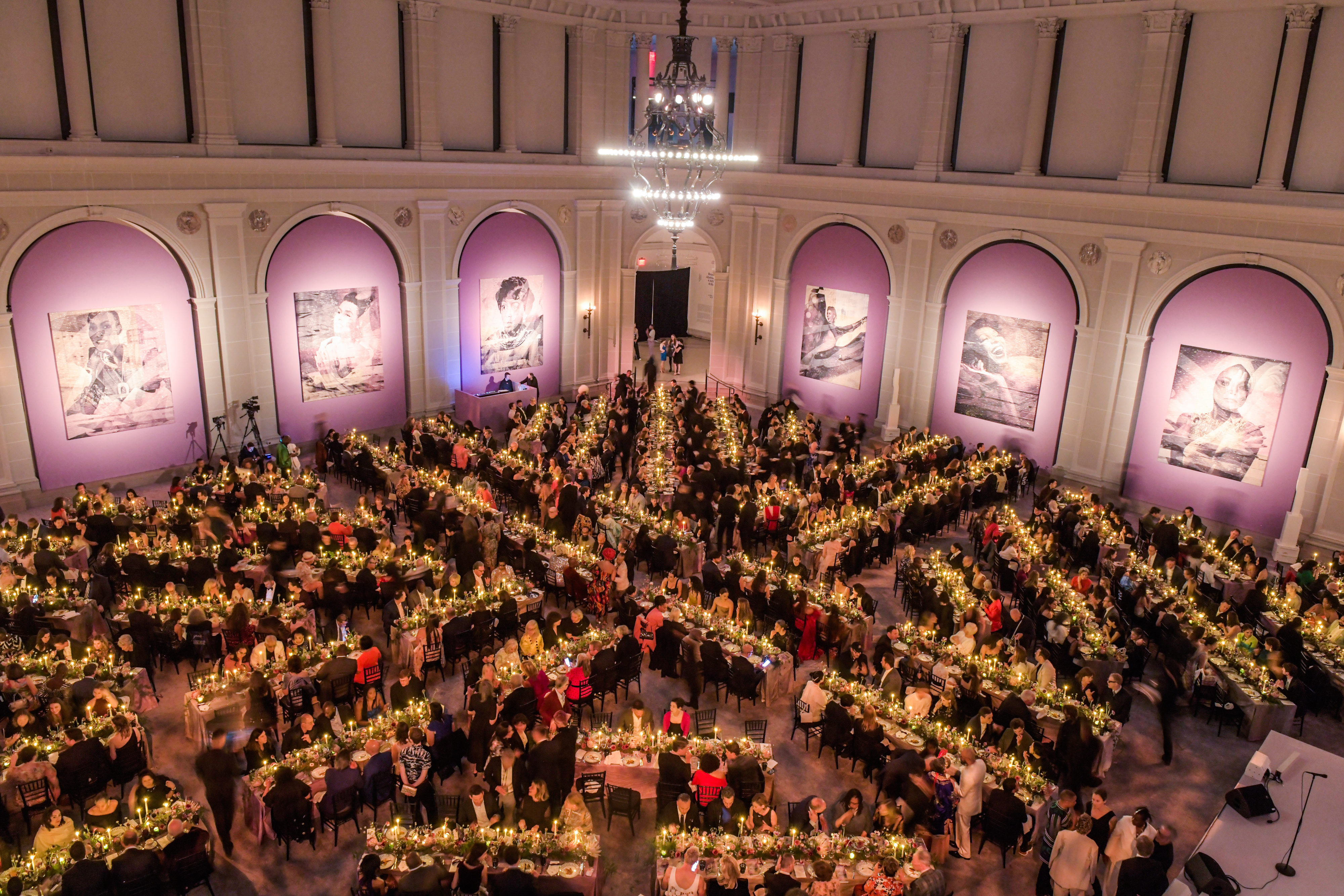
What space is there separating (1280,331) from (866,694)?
11200 mm

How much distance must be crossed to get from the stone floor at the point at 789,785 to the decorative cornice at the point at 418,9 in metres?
13.0

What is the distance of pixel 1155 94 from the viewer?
676 inches

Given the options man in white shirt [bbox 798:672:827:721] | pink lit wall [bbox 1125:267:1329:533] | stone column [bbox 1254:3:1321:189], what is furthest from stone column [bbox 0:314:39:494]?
stone column [bbox 1254:3:1321:189]

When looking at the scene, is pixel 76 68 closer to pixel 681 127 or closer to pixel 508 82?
pixel 508 82

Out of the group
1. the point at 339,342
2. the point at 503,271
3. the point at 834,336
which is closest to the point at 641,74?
the point at 503,271

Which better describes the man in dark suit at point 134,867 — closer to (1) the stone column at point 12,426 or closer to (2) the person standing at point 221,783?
(2) the person standing at point 221,783

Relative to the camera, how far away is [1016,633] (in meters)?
13.2

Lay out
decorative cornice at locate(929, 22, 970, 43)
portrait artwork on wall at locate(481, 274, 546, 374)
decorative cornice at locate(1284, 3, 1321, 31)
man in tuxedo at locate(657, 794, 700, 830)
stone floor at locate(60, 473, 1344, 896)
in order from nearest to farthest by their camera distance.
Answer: man in tuxedo at locate(657, 794, 700, 830), stone floor at locate(60, 473, 1344, 896), decorative cornice at locate(1284, 3, 1321, 31), decorative cornice at locate(929, 22, 970, 43), portrait artwork on wall at locate(481, 274, 546, 374)

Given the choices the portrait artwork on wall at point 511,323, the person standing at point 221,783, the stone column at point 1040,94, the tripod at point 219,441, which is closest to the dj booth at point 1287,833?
the person standing at point 221,783

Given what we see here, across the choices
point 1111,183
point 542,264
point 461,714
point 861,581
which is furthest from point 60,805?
point 1111,183

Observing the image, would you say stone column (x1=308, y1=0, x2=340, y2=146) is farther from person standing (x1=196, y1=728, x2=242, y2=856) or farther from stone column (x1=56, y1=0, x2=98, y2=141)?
person standing (x1=196, y1=728, x2=242, y2=856)

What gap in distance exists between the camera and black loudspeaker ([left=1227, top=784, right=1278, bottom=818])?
963 centimetres

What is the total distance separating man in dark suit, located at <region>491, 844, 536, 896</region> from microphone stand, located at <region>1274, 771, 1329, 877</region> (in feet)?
22.9

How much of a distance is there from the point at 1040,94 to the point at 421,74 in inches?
500
